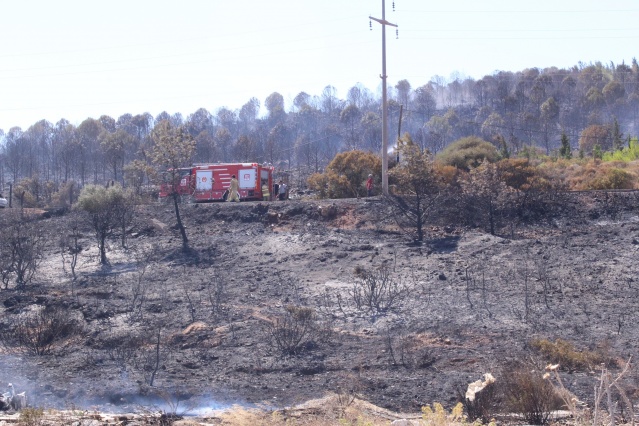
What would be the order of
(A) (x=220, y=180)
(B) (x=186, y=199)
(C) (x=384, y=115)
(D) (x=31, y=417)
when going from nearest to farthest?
(D) (x=31, y=417)
(C) (x=384, y=115)
(B) (x=186, y=199)
(A) (x=220, y=180)

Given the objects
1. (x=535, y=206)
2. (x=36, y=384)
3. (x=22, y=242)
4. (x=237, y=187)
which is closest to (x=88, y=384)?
(x=36, y=384)

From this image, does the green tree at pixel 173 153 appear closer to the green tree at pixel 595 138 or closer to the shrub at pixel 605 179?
the shrub at pixel 605 179

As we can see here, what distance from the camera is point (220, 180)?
3666 cm

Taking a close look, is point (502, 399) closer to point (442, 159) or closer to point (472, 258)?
point (472, 258)

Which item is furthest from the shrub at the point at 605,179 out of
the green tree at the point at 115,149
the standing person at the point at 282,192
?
the green tree at the point at 115,149

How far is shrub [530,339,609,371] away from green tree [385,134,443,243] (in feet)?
34.4

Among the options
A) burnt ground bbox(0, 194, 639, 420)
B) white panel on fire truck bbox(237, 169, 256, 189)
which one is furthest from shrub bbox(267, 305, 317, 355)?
white panel on fire truck bbox(237, 169, 256, 189)

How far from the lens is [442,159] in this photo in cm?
3622

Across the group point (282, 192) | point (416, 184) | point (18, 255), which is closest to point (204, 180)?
point (282, 192)

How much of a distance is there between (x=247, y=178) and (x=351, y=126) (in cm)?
6358

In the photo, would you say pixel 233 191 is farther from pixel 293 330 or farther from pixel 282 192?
pixel 293 330

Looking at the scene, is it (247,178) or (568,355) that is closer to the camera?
(568,355)

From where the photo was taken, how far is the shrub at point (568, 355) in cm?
1316

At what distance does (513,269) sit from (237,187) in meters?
17.5
